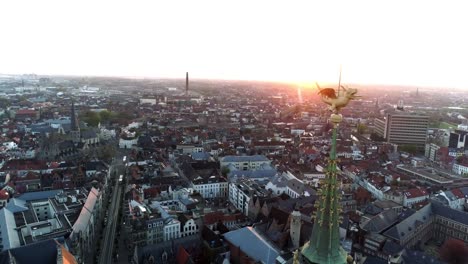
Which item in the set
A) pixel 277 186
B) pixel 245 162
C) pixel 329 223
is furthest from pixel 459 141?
pixel 329 223

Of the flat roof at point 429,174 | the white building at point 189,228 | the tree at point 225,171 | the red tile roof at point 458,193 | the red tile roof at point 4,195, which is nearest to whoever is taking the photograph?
the white building at point 189,228

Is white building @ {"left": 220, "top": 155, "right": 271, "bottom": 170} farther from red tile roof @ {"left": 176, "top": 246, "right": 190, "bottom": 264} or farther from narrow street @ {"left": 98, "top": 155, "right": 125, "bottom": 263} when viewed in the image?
red tile roof @ {"left": 176, "top": 246, "right": 190, "bottom": 264}

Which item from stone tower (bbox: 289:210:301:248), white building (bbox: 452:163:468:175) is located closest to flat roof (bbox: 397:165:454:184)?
white building (bbox: 452:163:468:175)

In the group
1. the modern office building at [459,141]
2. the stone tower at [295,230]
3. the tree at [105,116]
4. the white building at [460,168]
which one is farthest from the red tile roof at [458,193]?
the tree at [105,116]

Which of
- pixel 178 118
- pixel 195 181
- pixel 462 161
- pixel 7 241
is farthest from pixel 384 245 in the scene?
pixel 178 118

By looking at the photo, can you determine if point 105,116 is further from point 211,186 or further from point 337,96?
point 337,96

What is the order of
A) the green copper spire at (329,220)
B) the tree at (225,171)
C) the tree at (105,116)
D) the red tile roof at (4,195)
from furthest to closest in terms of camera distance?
1. the tree at (105,116)
2. the tree at (225,171)
3. the red tile roof at (4,195)
4. the green copper spire at (329,220)

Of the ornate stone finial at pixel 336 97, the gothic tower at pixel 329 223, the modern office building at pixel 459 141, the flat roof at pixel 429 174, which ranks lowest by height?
the flat roof at pixel 429 174

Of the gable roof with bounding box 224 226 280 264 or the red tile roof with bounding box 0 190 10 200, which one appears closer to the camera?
the gable roof with bounding box 224 226 280 264

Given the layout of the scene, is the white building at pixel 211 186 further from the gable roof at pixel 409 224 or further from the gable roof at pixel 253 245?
the gable roof at pixel 409 224
